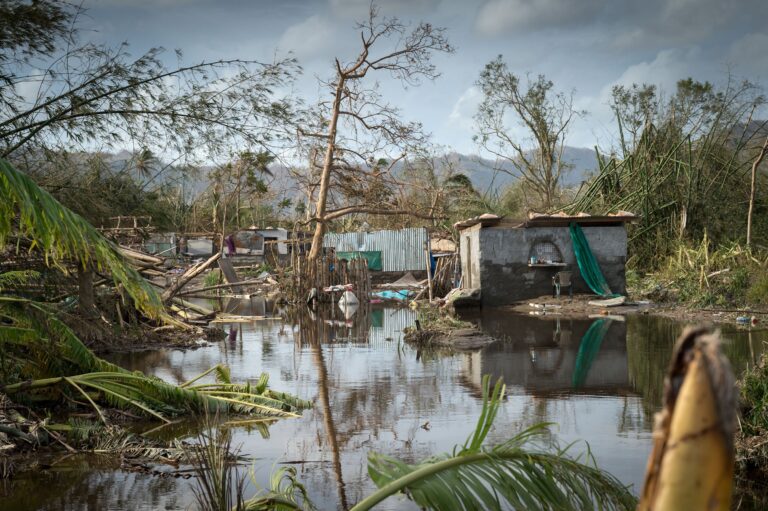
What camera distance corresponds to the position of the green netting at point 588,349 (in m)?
9.80

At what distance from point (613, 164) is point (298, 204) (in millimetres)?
30530

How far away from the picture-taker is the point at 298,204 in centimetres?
5622

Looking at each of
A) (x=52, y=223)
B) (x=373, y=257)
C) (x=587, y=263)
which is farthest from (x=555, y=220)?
(x=52, y=223)

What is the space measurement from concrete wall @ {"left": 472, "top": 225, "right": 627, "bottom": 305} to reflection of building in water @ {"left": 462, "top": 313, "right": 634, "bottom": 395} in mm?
4994

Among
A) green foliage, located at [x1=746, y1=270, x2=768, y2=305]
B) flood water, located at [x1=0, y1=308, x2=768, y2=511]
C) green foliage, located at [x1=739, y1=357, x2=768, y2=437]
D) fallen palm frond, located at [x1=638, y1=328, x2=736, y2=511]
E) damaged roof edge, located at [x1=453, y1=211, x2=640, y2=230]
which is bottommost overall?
flood water, located at [x1=0, y1=308, x2=768, y2=511]

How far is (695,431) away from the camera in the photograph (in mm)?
842

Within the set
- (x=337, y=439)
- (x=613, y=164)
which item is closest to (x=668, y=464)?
(x=337, y=439)

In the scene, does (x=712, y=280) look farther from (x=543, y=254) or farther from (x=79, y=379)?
(x=79, y=379)

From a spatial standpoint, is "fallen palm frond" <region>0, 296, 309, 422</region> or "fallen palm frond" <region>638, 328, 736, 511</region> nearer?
"fallen palm frond" <region>638, 328, 736, 511</region>

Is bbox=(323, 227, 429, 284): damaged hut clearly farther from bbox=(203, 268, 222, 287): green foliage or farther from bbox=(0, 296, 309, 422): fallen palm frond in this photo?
bbox=(0, 296, 309, 422): fallen palm frond

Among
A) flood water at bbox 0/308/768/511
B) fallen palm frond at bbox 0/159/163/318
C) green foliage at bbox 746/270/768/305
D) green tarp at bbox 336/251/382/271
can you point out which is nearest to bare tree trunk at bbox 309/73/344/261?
green tarp at bbox 336/251/382/271

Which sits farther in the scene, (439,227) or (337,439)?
(439,227)

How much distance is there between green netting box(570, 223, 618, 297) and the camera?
21.8 m

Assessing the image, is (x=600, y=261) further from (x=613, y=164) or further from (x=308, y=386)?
(x=308, y=386)
